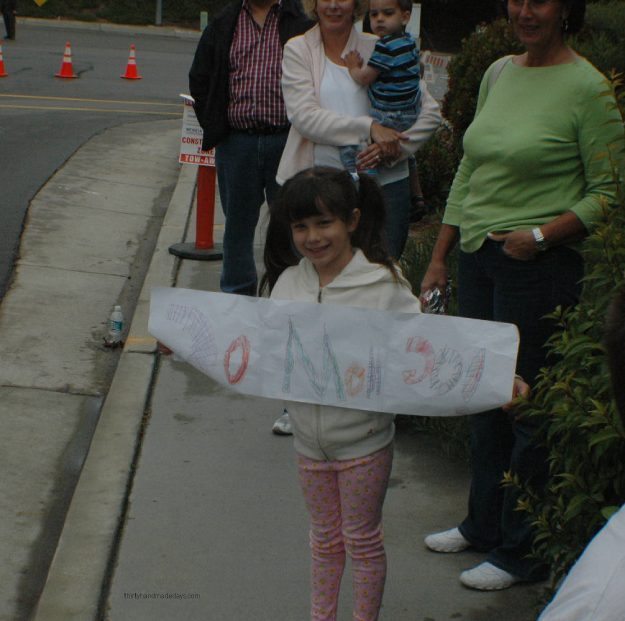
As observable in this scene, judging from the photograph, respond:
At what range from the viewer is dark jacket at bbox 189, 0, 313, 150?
5.40 metres

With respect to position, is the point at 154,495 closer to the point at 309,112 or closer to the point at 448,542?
the point at 448,542

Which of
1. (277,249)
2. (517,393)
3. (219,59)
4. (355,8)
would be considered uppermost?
(355,8)

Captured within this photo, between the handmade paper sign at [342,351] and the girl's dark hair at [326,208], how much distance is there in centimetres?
28

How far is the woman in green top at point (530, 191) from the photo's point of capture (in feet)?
11.0

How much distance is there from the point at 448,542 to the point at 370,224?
1300 mm

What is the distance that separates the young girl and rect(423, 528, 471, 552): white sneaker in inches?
29.7

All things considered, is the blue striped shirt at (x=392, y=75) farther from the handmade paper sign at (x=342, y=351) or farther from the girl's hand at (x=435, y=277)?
the handmade paper sign at (x=342, y=351)

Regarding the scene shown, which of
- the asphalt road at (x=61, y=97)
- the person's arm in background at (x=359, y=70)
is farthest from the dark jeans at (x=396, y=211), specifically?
the asphalt road at (x=61, y=97)

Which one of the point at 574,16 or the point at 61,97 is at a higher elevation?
the point at 574,16

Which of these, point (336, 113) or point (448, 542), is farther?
point (336, 113)

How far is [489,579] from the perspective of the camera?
12.2 ft

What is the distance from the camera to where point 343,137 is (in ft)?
14.7

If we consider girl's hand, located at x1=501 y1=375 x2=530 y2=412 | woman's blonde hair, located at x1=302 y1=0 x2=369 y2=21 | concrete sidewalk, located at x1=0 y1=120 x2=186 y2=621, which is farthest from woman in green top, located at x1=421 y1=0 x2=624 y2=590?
concrete sidewalk, located at x1=0 y1=120 x2=186 y2=621

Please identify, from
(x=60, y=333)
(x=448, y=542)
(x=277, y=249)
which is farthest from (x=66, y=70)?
(x=277, y=249)
